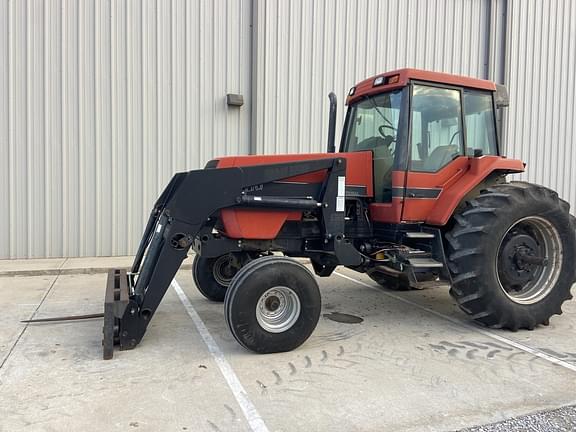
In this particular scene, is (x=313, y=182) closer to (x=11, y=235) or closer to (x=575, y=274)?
(x=575, y=274)

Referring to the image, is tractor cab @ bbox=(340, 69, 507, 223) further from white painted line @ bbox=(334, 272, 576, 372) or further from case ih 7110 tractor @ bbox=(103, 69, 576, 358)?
white painted line @ bbox=(334, 272, 576, 372)

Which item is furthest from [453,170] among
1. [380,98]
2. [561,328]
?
[561,328]

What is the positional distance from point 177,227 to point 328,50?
741cm

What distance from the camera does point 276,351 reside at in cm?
422

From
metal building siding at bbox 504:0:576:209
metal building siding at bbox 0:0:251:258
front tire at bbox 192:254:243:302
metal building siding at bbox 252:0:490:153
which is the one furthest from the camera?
metal building siding at bbox 504:0:576:209

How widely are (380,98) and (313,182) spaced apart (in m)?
1.43

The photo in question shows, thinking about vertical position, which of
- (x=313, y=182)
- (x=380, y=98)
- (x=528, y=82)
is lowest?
(x=313, y=182)

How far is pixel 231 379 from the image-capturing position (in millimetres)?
3684

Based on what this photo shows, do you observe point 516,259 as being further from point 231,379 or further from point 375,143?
point 231,379

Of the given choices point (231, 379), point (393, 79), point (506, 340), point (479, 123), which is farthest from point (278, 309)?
point (479, 123)

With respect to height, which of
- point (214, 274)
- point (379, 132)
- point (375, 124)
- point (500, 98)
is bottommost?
point (214, 274)

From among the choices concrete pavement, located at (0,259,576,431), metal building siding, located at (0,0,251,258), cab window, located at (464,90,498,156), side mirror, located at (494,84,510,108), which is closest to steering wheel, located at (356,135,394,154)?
cab window, located at (464,90,498,156)

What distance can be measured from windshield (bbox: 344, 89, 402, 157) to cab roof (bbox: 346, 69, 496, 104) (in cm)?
10

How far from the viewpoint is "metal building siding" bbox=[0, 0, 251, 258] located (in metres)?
8.84
